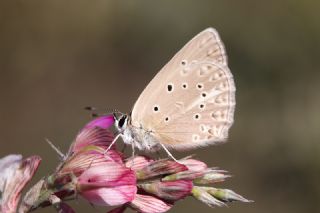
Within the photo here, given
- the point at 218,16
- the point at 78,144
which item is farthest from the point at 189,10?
the point at 78,144

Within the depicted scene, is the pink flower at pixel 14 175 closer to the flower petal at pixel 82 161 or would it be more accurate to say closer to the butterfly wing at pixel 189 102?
the flower petal at pixel 82 161

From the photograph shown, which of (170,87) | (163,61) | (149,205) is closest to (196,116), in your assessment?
(170,87)

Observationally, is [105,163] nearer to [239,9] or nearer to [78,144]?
[78,144]

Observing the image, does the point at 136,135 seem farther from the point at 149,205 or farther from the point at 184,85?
the point at 149,205

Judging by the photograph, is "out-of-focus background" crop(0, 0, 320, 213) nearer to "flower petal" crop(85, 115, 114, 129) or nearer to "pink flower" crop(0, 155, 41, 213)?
"flower petal" crop(85, 115, 114, 129)

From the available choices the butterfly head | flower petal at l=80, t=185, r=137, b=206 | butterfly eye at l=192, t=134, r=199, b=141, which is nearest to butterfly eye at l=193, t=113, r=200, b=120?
butterfly eye at l=192, t=134, r=199, b=141
